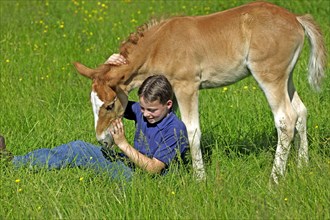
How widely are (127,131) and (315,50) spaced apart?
6.27 feet

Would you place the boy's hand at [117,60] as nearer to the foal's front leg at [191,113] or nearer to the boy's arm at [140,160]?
the foal's front leg at [191,113]

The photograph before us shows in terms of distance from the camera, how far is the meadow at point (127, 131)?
5633 millimetres

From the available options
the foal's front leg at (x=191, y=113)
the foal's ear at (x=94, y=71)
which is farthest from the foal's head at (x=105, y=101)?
the foal's front leg at (x=191, y=113)

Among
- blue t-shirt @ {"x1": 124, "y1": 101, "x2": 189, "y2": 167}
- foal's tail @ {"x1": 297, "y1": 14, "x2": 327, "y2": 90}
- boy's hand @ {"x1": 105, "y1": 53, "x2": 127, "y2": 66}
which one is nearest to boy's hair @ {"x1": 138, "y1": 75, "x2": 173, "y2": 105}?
blue t-shirt @ {"x1": 124, "y1": 101, "x2": 189, "y2": 167}

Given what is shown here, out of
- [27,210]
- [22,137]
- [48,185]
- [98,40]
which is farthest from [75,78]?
[27,210]

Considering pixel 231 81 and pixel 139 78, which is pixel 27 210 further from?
pixel 231 81

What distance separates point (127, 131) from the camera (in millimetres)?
8078

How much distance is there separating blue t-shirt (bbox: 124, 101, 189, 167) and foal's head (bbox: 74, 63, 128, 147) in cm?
24

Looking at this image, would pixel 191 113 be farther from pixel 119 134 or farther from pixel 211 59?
pixel 119 134

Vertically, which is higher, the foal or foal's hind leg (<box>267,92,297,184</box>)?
the foal

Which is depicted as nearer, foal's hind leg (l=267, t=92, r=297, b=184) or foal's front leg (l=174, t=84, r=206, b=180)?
foal's front leg (l=174, t=84, r=206, b=180)

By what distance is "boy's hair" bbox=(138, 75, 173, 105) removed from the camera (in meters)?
6.40

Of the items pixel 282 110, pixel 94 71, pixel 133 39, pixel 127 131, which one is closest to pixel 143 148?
pixel 94 71

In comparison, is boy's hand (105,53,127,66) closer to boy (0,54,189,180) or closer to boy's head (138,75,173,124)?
boy (0,54,189,180)
